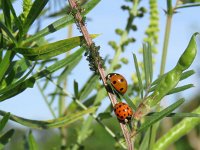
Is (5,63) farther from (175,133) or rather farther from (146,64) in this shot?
(175,133)

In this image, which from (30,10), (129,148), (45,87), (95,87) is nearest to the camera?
(129,148)

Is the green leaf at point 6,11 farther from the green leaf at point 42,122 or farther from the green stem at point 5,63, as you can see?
the green leaf at point 42,122

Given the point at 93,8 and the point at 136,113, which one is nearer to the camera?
the point at 136,113

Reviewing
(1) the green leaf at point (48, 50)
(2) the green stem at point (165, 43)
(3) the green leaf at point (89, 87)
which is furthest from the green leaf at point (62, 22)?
(3) the green leaf at point (89, 87)

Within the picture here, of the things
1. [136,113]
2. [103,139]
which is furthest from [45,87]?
[103,139]

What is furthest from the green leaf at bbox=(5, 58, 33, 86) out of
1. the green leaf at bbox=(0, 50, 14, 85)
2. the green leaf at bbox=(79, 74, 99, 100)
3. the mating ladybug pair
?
the green leaf at bbox=(79, 74, 99, 100)

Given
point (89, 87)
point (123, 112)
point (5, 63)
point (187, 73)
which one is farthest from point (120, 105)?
point (89, 87)

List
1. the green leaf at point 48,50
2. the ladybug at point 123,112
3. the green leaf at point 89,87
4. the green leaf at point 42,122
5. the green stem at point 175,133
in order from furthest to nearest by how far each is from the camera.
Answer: the green leaf at point 89,87
the green stem at point 175,133
the green leaf at point 42,122
the green leaf at point 48,50
the ladybug at point 123,112

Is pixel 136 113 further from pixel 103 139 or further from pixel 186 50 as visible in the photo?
pixel 103 139
